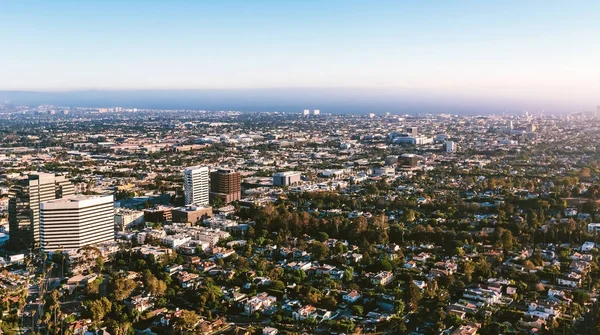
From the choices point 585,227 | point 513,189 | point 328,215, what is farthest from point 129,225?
point 513,189

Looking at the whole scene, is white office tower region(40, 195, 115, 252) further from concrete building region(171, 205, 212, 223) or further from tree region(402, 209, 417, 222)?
tree region(402, 209, 417, 222)

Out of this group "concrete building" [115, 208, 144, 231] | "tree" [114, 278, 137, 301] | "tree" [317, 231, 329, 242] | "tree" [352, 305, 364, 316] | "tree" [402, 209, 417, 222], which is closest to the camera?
"tree" [352, 305, 364, 316]

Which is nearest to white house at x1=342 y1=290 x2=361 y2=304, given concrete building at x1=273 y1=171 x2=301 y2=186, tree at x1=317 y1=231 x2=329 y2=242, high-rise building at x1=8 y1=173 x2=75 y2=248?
tree at x1=317 y1=231 x2=329 y2=242

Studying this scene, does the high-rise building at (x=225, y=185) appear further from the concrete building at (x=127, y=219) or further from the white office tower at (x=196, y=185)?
the concrete building at (x=127, y=219)

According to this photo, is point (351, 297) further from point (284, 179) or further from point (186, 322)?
point (284, 179)

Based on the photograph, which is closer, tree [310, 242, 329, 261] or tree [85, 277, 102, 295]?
tree [85, 277, 102, 295]

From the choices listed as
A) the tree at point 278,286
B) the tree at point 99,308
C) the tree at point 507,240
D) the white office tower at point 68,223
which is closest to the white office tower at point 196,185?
the white office tower at point 68,223
